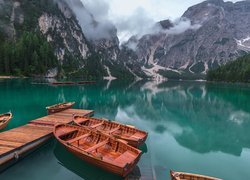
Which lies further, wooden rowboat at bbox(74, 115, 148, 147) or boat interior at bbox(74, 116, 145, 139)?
boat interior at bbox(74, 116, 145, 139)

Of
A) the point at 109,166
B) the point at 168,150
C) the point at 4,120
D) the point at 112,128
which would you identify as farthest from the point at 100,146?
the point at 4,120

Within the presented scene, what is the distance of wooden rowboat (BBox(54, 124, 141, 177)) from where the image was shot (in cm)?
2067

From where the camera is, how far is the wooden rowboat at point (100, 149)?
67.8 feet

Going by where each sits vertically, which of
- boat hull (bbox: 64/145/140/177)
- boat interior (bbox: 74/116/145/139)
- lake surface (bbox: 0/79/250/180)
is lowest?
lake surface (bbox: 0/79/250/180)

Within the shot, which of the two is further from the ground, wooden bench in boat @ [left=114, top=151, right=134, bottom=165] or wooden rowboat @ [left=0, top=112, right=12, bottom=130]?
wooden rowboat @ [left=0, top=112, right=12, bottom=130]

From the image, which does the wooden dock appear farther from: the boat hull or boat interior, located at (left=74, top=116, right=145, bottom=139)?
the boat hull

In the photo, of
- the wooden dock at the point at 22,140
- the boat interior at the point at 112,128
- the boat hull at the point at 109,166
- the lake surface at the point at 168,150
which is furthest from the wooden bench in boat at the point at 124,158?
the wooden dock at the point at 22,140

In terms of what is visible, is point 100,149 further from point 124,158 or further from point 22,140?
point 22,140

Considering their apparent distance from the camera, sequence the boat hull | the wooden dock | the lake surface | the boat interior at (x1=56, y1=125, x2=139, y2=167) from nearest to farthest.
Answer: the boat hull < the boat interior at (x1=56, y1=125, x2=139, y2=167) < the wooden dock < the lake surface

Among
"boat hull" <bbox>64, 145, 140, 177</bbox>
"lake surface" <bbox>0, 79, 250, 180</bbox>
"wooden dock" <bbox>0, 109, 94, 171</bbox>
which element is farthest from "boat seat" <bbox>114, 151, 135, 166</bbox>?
"wooden dock" <bbox>0, 109, 94, 171</bbox>

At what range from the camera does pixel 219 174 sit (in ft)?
83.1

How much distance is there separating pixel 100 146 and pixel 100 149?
0.27 m

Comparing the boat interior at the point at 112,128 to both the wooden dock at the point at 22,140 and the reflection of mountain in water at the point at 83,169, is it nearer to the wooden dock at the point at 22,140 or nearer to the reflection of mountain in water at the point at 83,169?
the wooden dock at the point at 22,140

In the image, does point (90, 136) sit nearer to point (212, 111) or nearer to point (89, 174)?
point (89, 174)
